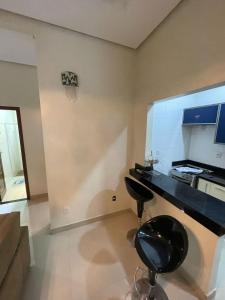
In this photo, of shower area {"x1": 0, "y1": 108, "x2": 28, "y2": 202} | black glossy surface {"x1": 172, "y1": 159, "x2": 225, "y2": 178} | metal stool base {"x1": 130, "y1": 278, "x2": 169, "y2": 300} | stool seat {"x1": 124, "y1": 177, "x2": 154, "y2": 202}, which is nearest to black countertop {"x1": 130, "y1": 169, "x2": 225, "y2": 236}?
stool seat {"x1": 124, "y1": 177, "x2": 154, "y2": 202}

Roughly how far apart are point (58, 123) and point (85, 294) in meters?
2.00

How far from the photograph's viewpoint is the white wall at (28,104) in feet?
9.32

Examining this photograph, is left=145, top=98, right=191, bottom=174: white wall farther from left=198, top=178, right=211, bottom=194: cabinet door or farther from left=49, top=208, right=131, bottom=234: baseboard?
left=49, top=208, right=131, bottom=234: baseboard

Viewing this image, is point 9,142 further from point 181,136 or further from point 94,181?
point 181,136

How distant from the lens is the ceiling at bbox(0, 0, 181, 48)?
4.92 feet

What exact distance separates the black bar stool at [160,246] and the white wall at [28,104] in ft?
9.08

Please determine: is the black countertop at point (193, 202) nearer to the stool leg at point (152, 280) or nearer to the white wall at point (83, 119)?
the stool leg at point (152, 280)

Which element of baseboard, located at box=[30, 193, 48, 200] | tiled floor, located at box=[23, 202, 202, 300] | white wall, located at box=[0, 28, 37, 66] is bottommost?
tiled floor, located at box=[23, 202, 202, 300]

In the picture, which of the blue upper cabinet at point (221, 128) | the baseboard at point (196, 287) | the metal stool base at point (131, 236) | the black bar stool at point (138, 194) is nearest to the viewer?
the baseboard at point (196, 287)

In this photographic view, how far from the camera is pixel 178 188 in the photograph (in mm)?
1778

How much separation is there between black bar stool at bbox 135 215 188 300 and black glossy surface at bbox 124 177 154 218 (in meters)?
0.41

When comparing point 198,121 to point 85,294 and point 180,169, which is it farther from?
point 85,294

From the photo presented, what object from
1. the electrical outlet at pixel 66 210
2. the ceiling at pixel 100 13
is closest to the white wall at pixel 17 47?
the ceiling at pixel 100 13

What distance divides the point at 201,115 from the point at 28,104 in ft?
11.1
